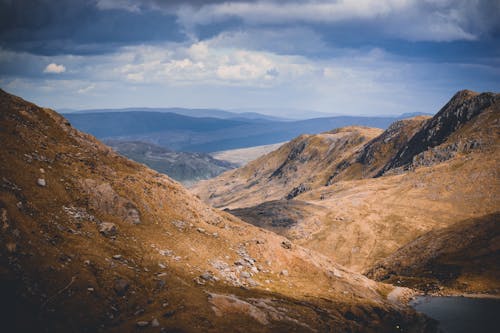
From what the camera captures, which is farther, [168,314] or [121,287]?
[121,287]

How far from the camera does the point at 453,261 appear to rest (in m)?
96.0

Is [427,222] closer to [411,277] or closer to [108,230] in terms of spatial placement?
[411,277]

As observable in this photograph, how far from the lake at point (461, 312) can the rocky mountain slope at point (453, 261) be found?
7.16 meters

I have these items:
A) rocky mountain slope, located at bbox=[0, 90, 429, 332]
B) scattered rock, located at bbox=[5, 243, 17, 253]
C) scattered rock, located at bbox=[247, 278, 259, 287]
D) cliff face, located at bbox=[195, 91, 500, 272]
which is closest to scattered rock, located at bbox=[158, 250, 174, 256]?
rocky mountain slope, located at bbox=[0, 90, 429, 332]

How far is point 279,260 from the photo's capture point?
6431 centimetres

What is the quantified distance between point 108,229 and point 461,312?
67.3m

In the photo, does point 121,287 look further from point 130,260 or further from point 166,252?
point 166,252

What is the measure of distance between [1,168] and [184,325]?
27.8 meters

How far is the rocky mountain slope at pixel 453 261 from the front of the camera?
3374 inches

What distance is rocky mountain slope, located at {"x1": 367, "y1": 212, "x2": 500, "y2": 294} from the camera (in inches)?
3374

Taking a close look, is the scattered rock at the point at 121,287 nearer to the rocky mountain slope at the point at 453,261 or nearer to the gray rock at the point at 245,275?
the gray rock at the point at 245,275

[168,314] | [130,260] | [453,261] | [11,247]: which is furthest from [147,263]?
[453,261]

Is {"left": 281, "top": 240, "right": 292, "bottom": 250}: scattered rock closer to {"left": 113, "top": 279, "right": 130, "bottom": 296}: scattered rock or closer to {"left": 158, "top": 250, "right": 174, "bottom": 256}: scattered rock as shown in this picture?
{"left": 158, "top": 250, "right": 174, "bottom": 256}: scattered rock

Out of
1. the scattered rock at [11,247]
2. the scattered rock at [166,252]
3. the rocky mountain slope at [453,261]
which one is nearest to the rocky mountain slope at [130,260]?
the scattered rock at [11,247]
